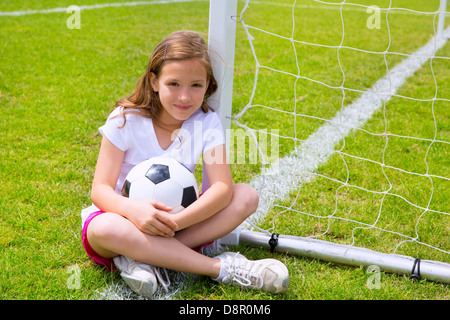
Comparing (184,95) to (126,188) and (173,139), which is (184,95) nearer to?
(173,139)

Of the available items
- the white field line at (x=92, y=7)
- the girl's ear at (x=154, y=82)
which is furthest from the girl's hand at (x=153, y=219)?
the white field line at (x=92, y=7)

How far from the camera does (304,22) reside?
23.5 ft

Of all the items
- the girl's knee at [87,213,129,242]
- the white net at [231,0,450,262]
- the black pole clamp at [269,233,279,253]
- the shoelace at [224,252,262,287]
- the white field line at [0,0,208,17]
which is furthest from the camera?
the white field line at [0,0,208,17]

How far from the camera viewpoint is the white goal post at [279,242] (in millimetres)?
2104

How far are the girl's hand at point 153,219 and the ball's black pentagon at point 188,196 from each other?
0.10 meters

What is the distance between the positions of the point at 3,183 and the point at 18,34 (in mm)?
3580

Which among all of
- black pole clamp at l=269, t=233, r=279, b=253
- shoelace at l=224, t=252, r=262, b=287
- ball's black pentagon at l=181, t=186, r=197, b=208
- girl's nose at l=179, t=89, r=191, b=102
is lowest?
shoelace at l=224, t=252, r=262, b=287

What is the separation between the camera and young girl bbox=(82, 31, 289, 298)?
191cm

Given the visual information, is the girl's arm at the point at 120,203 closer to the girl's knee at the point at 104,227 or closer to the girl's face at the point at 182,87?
the girl's knee at the point at 104,227

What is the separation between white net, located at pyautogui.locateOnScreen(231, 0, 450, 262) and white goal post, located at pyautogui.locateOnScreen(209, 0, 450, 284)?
100 millimetres

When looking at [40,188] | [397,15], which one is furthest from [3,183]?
[397,15]

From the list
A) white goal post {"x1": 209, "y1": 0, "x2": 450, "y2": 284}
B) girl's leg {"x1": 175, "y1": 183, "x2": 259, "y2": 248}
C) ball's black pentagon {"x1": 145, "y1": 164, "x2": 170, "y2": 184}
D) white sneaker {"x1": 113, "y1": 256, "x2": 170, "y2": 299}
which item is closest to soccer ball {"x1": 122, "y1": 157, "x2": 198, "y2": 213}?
ball's black pentagon {"x1": 145, "y1": 164, "x2": 170, "y2": 184}

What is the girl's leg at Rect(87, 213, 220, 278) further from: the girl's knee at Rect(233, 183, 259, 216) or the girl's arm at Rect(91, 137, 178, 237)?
the girl's knee at Rect(233, 183, 259, 216)
